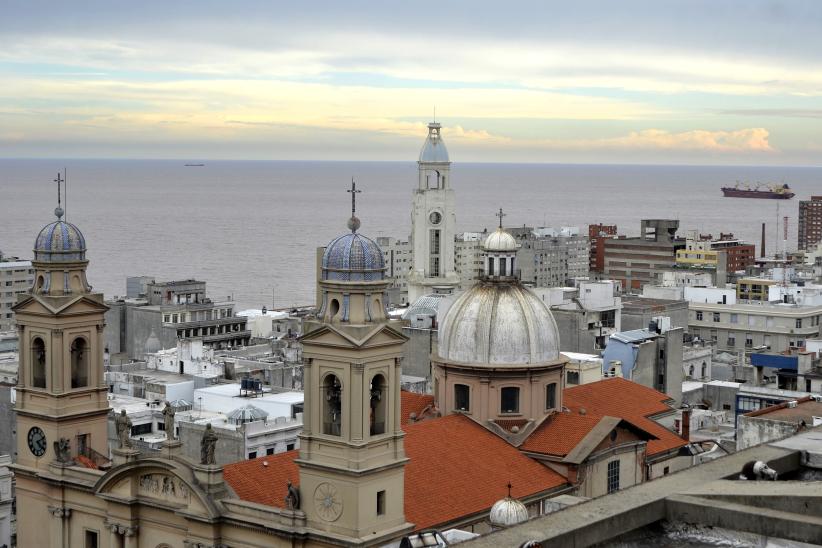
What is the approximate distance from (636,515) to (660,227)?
181 meters

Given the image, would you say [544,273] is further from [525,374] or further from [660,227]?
[525,374]

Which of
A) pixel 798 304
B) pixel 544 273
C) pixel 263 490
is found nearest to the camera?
pixel 263 490

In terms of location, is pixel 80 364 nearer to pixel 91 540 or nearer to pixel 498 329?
pixel 91 540

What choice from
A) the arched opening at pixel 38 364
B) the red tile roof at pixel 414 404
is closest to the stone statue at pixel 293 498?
the arched opening at pixel 38 364

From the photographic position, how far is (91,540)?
39.9 meters

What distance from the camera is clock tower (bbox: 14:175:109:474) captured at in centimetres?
4025

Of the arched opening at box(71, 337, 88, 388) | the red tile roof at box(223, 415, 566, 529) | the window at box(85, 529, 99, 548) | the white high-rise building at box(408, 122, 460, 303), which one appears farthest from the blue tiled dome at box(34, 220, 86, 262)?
the white high-rise building at box(408, 122, 460, 303)

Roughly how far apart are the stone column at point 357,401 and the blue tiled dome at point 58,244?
12.0m

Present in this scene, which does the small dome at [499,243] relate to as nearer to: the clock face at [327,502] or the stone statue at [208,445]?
the stone statue at [208,445]

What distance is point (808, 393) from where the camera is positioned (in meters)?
66.8

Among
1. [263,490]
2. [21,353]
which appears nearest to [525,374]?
[263,490]

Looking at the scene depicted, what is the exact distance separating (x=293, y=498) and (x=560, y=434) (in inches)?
545

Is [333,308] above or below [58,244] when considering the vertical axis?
below

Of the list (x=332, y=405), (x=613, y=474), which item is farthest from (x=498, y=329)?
(x=332, y=405)
